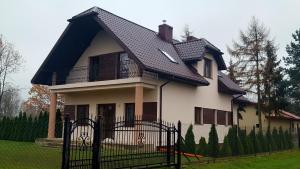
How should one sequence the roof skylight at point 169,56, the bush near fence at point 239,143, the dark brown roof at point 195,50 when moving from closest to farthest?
the bush near fence at point 239,143 < the roof skylight at point 169,56 < the dark brown roof at point 195,50

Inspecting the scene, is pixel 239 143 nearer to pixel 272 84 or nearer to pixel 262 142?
pixel 262 142

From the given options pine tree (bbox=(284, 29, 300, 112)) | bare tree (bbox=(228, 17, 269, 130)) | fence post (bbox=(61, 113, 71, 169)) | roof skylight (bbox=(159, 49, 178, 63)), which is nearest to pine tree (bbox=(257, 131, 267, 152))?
roof skylight (bbox=(159, 49, 178, 63))

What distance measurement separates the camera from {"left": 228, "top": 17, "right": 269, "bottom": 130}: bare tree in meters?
27.2

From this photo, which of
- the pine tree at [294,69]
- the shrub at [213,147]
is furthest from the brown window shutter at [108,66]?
the pine tree at [294,69]

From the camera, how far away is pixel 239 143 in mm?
15734

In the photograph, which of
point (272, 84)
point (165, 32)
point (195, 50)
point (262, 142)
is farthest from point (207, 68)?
point (272, 84)

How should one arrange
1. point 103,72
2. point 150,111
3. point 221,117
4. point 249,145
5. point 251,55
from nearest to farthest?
point 150,111
point 249,145
point 103,72
point 221,117
point 251,55

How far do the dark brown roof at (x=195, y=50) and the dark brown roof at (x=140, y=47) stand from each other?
398 millimetres

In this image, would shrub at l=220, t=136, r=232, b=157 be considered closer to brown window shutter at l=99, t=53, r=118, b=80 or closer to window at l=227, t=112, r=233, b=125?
brown window shutter at l=99, t=53, r=118, b=80

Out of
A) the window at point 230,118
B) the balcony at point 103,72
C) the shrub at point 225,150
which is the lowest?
the shrub at point 225,150

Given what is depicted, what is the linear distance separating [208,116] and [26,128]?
10.5 metres

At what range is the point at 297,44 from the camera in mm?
39750

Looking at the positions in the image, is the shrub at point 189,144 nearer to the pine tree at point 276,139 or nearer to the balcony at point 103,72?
the balcony at point 103,72

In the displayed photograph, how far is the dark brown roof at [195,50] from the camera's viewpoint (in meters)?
18.4
